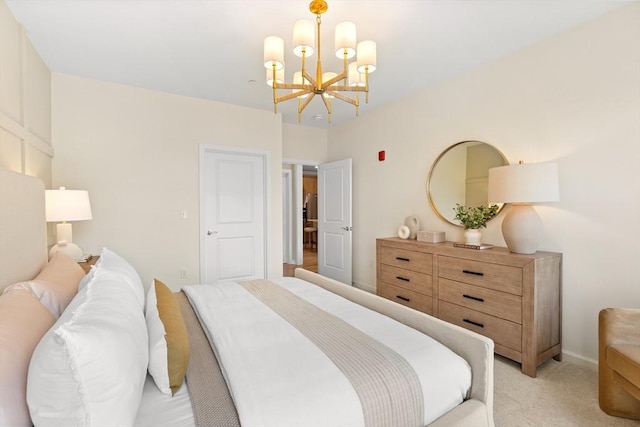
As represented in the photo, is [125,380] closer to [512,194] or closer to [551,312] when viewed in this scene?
[512,194]

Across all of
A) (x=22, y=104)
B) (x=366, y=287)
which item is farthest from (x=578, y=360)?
(x=22, y=104)

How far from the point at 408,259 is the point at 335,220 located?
1.82 m

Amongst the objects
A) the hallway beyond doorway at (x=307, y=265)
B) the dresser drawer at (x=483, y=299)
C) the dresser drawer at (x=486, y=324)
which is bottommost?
the hallway beyond doorway at (x=307, y=265)

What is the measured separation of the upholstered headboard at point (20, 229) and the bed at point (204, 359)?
0.04 ft

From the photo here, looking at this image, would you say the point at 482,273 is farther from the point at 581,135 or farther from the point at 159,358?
the point at 159,358

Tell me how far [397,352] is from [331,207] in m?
3.64

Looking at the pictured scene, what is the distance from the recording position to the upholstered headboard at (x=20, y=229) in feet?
4.58

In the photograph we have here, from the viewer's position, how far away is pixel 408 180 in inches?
144

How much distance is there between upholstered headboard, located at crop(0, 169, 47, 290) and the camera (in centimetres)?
139

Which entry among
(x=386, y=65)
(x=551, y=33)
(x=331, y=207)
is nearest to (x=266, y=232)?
(x=331, y=207)

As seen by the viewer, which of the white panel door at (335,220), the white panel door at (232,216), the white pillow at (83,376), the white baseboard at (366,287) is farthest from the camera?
the white panel door at (335,220)

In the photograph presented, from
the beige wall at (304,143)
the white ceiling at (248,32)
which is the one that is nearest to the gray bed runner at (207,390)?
the white ceiling at (248,32)

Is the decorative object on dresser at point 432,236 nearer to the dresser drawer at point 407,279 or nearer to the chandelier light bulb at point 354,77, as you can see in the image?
the dresser drawer at point 407,279

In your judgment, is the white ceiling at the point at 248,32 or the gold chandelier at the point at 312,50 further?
the white ceiling at the point at 248,32
